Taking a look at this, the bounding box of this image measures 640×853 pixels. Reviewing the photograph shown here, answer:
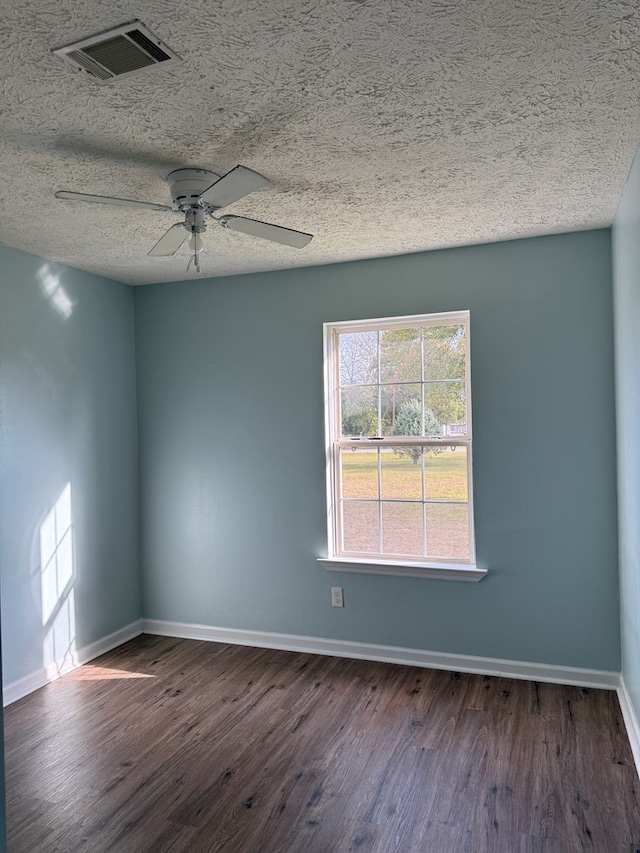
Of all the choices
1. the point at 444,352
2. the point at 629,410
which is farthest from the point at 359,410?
the point at 629,410

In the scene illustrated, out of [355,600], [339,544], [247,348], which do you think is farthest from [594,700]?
[247,348]

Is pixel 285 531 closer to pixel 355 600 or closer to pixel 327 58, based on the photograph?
pixel 355 600

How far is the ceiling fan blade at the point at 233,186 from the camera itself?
6.59ft

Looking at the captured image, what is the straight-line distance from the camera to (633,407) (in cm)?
257

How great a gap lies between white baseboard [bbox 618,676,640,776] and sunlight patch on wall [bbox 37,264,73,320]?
3751 millimetres

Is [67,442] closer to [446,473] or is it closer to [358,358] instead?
[358,358]

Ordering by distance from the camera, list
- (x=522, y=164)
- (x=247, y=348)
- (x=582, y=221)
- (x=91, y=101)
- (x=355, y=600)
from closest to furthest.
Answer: (x=91, y=101), (x=522, y=164), (x=582, y=221), (x=355, y=600), (x=247, y=348)

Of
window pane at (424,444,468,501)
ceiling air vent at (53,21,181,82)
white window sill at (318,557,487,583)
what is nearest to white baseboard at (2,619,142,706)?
white window sill at (318,557,487,583)

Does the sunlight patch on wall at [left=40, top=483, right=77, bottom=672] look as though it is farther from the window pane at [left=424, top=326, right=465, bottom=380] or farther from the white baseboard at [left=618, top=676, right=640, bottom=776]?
the white baseboard at [left=618, top=676, right=640, bottom=776]

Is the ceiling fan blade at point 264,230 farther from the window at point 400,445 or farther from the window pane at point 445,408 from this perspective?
the window pane at point 445,408

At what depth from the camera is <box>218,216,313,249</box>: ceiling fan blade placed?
7.89 ft

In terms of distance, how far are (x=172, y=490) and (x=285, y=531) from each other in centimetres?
92

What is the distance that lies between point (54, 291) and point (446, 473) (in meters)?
2.65

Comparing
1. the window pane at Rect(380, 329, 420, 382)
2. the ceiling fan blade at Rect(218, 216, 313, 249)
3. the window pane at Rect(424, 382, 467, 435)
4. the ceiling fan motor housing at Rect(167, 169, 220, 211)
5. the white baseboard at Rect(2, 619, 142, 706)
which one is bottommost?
the white baseboard at Rect(2, 619, 142, 706)
